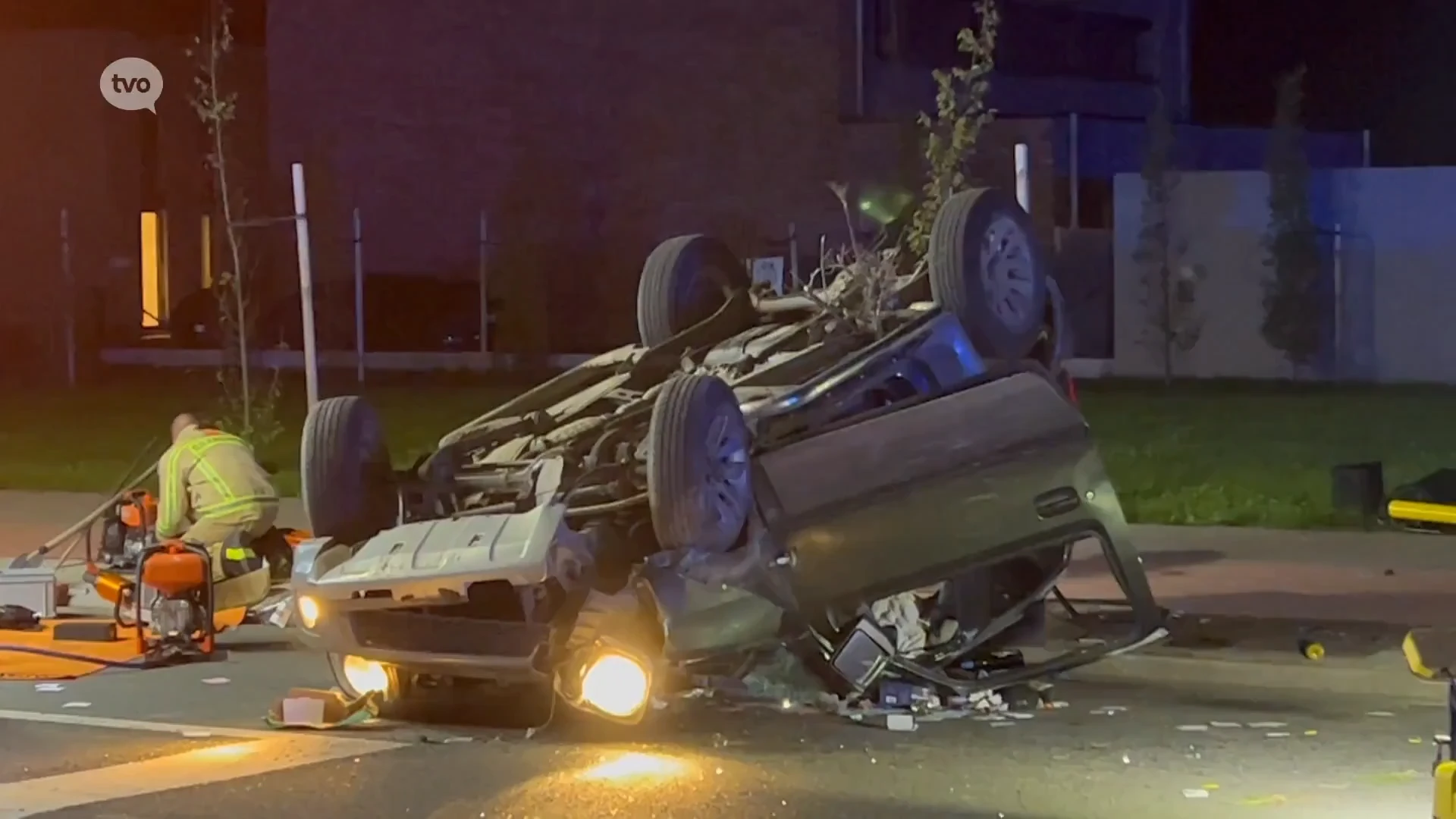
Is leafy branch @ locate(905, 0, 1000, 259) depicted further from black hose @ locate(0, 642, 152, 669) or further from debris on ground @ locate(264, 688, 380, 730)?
debris on ground @ locate(264, 688, 380, 730)

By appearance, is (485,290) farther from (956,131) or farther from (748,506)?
(748,506)

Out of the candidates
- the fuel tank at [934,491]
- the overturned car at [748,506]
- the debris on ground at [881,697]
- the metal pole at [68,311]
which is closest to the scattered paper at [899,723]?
the debris on ground at [881,697]

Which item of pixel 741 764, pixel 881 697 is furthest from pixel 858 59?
pixel 741 764

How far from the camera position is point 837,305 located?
10055 millimetres

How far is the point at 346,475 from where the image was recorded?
917 centimetres

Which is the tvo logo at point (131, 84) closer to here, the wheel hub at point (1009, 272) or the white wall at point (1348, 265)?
the wheel hub at point (1009, 272)

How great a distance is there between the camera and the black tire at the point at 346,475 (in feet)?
30.0

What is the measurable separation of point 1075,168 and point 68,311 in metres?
15.5

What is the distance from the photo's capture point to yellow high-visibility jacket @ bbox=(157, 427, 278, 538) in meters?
11.6

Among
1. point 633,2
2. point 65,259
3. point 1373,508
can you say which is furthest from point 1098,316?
point 1373,508

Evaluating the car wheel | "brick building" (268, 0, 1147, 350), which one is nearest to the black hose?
the car wheel

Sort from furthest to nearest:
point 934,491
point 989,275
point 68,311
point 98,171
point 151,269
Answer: point 151,269 < point 98,171 < point 68,311 < point 989,275 < point 934,491

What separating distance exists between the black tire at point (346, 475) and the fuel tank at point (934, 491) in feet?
5.37

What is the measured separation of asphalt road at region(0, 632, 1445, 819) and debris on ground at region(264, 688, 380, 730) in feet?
0.30
